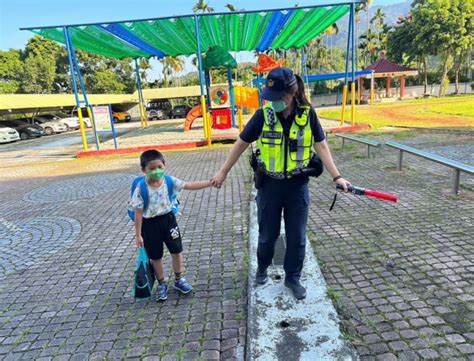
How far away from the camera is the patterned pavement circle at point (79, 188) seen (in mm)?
7168

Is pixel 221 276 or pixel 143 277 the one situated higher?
pixel 143 277

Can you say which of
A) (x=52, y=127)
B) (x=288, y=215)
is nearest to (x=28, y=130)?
(x=52, y=127)

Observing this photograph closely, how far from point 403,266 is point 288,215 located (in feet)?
4.65

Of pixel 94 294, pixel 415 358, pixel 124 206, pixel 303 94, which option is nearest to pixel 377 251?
pixel 415 358

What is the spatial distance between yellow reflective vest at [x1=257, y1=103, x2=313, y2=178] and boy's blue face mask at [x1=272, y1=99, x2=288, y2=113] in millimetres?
30

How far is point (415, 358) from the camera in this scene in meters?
2.25

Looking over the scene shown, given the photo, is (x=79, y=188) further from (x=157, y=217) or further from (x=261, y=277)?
(x=261, y=277)

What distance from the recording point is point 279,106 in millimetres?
2537

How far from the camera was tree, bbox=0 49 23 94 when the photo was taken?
4017 centimetres

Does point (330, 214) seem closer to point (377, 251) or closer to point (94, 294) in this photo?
point (377, 251)

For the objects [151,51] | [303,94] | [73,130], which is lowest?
[73,130]

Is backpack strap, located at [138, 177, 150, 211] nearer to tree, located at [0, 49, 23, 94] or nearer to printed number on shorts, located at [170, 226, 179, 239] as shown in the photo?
printed number on shorts, located at [170, 226, 179, 239]

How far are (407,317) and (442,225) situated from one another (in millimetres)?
2062

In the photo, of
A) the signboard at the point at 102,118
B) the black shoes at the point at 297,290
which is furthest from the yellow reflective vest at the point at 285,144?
the signboard at the point at 102,118
